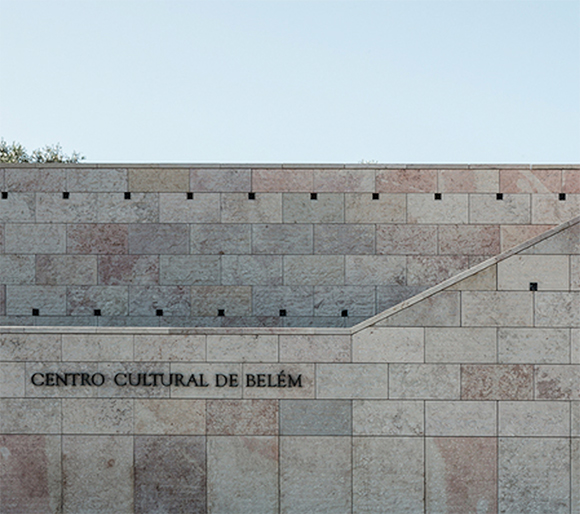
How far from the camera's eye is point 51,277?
15.0m

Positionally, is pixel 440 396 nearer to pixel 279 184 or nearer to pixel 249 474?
pixel 249 474

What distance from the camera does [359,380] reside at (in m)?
12.0

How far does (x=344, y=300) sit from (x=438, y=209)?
3.51 m

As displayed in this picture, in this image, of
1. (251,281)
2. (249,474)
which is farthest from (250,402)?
(251,281)

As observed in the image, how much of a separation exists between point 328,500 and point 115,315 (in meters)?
7.17

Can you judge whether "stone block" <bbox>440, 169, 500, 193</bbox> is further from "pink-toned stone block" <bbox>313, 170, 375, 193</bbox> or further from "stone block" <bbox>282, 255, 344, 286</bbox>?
"stone block" <bbox>282, 255, 344, 286</bbox>

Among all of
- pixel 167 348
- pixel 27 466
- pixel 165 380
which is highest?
pixel 167 348

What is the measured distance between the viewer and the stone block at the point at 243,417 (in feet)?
39.5

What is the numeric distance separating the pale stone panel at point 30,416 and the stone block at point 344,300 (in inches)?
261

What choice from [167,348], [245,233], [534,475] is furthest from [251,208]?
[534,475]

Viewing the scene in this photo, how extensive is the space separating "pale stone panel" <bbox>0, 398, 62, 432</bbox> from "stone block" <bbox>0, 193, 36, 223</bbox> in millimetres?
5223

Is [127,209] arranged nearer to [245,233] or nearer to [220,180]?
[220,180]

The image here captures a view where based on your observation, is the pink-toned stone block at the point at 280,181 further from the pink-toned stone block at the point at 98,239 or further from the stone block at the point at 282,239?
the pink-toned stone block at the point at 98,239

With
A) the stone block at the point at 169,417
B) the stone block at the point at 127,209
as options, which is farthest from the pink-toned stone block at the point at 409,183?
the stone block at the point at 169,417
